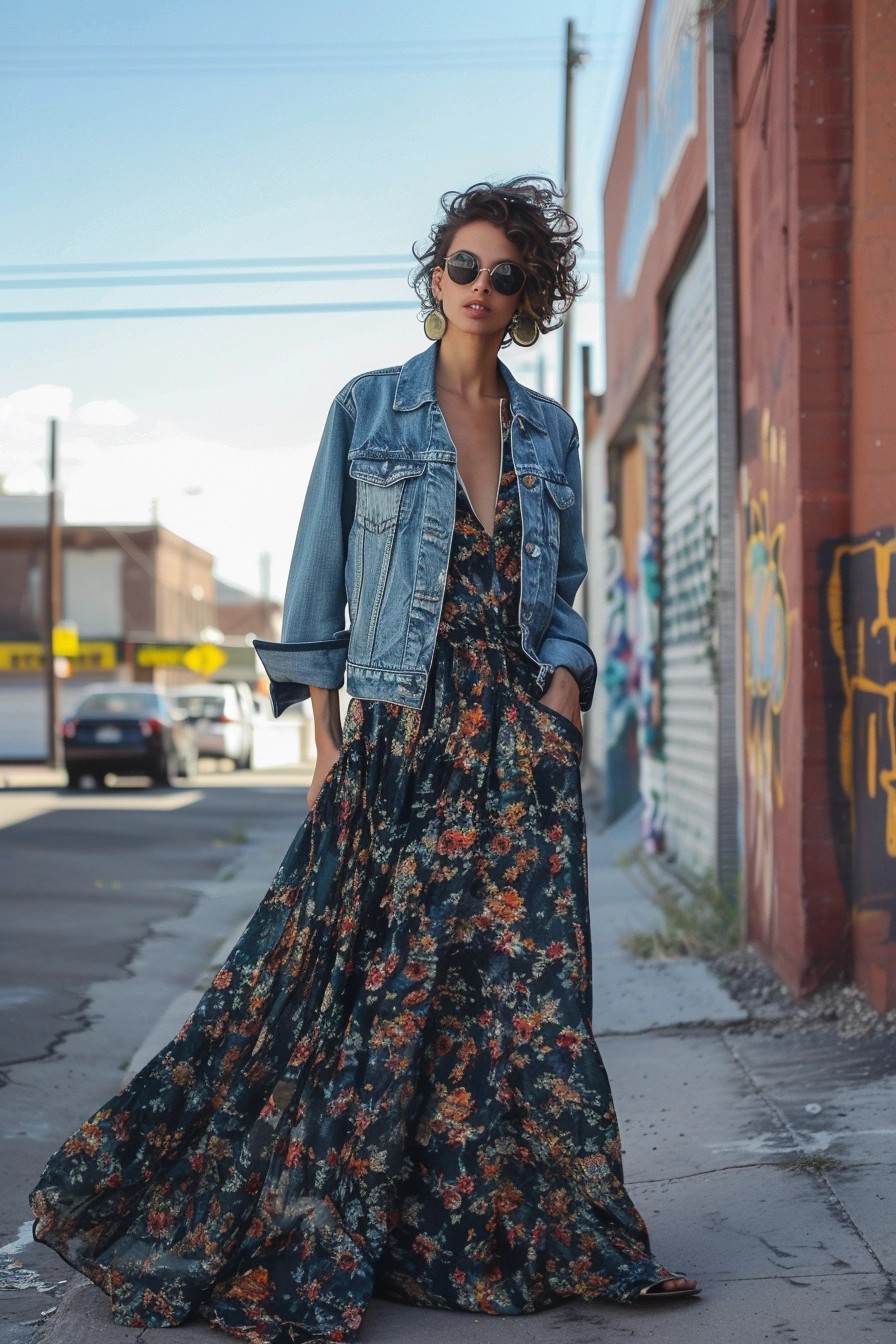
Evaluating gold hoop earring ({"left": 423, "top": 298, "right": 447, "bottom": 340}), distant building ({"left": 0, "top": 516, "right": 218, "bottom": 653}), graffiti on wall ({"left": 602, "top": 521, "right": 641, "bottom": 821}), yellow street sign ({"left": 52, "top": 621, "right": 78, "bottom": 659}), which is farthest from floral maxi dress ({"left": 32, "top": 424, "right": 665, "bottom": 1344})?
distant building ({"left": 0, "top": 516, "right": 218, "bottom": 653})

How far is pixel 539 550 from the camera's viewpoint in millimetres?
2998

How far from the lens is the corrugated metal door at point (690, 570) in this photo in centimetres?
784

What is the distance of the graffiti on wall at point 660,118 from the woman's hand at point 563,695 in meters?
5.01

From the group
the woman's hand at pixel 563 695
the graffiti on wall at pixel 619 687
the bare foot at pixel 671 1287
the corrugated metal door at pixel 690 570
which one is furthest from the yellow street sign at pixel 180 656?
the bare foot at pixel 671 1287

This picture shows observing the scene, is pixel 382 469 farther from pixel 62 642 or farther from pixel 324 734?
pixel 62 642

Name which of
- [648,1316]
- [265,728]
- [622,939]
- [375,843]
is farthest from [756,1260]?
[265,728]

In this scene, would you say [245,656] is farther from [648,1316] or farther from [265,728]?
[648,1316]

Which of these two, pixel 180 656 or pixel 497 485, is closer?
pixel 497 485

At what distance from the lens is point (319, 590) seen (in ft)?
9.82

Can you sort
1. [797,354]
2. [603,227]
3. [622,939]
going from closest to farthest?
[797,354]
[622,939]
[603,227]

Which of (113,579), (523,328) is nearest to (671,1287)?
(523,328)

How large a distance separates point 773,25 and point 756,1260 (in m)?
4.21

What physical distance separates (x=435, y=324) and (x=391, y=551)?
513 mm

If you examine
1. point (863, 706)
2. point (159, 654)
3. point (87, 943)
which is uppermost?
point (159, 654)
